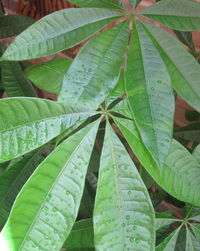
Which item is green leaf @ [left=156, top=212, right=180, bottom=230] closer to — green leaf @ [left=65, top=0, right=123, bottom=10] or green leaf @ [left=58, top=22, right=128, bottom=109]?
green leaf @ [left=58, top=22, right=128, bottom=109]

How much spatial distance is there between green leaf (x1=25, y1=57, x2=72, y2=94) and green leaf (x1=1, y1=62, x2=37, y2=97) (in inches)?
6.2

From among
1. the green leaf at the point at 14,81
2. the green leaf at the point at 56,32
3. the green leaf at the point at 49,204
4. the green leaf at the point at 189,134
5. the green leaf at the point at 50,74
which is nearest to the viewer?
the green leaf at the point at 49,204

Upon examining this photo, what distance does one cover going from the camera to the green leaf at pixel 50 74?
0.62 m

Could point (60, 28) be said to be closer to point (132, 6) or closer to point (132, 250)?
point (132, 6)

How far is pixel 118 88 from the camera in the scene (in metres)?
0.55

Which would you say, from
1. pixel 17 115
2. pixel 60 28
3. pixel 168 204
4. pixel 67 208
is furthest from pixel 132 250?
pixel 168 204

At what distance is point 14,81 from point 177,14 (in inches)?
17.4

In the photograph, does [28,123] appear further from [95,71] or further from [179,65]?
[179,65]

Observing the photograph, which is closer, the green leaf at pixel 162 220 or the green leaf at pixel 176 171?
the green leaf at pixel 176 171

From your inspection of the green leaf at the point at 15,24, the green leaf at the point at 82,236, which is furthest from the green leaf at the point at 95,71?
the green leaf at the point at 15,24

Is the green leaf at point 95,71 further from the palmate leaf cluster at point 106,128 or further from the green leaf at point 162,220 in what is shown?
the green leaf at point 162,220

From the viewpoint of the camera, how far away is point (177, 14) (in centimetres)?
58

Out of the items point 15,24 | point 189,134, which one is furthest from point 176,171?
point 15,24

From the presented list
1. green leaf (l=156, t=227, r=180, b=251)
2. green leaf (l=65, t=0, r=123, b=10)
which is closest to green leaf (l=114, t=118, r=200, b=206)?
green leaf (l=156, t=227, r=180, b=251)
